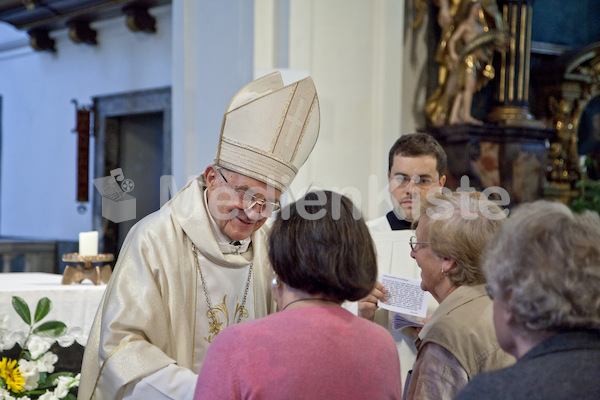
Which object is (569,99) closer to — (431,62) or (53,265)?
(431,62)

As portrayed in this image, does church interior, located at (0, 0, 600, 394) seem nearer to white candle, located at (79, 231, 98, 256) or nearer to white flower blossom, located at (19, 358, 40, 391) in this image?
white candle, located at (79, 231, 98, 256)

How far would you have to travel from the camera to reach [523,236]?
58.0 inches

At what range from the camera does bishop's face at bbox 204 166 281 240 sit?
7.96 ft

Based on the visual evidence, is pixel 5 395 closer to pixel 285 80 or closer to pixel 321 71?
pixel 285 80

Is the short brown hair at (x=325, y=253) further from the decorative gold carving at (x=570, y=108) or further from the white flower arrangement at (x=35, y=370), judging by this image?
the decorative gold carving at (x=570, y=108)

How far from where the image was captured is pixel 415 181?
131 inches

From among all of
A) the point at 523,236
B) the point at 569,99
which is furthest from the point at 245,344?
the point at 569,99

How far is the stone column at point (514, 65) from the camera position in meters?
6.39

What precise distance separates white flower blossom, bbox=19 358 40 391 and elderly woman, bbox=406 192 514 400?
3.46 ft

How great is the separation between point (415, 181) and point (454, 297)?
4.32ft

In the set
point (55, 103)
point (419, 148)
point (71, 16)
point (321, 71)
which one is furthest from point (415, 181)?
point (55, 103)

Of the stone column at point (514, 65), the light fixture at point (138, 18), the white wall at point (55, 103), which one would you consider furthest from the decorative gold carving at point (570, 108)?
the light fixture at point (138, 18)

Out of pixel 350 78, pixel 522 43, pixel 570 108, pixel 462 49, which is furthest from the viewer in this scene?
pixel 570 108

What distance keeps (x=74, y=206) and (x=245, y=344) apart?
7.50 metres
